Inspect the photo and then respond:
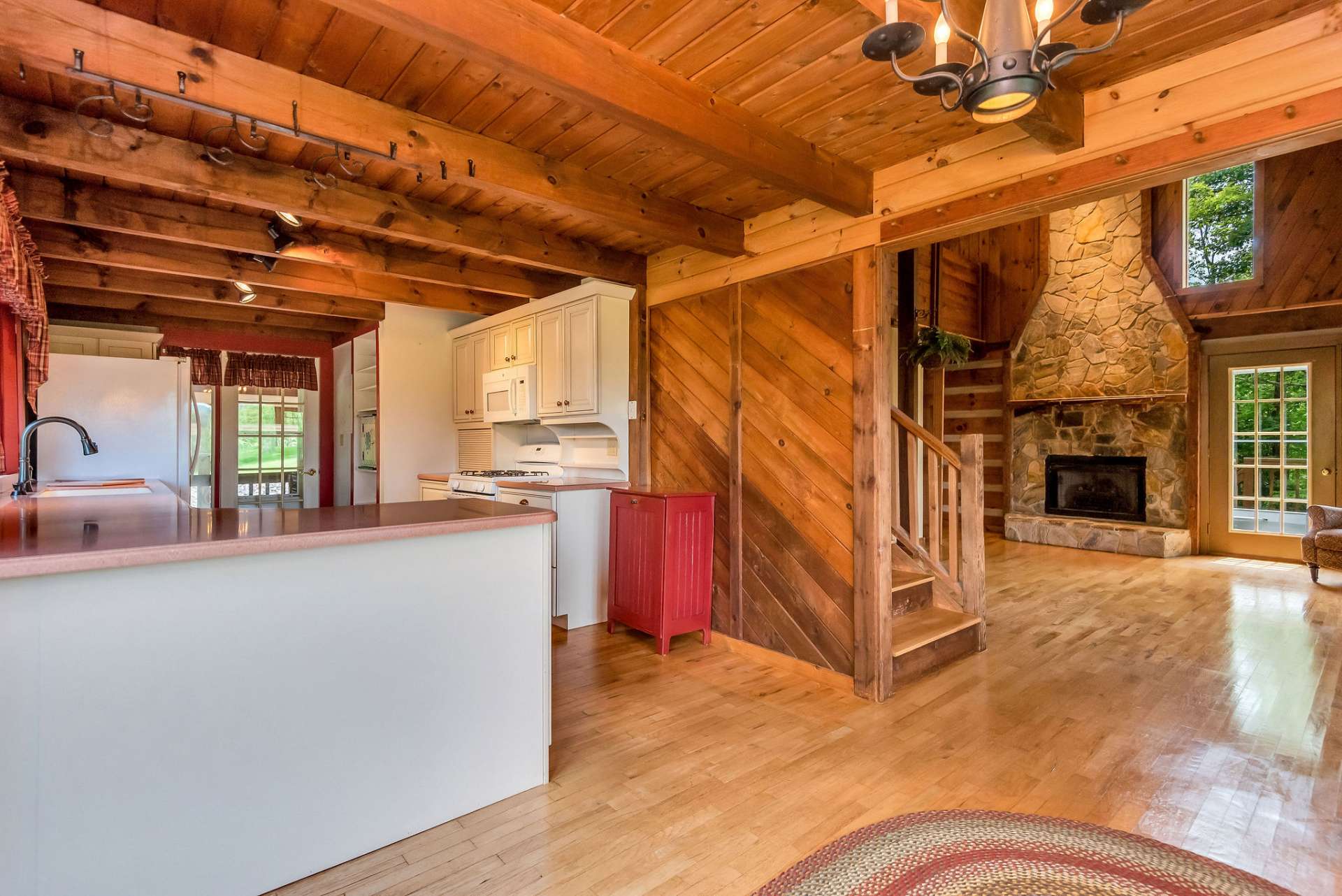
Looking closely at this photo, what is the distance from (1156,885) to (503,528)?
206 cm

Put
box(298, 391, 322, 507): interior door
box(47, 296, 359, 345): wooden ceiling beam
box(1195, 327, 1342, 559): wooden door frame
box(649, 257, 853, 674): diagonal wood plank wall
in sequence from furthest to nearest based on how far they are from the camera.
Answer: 1. box(298, 391, 322, 507): interior door
2. box(1195, 327, 1342, 559): wooden door frame
3. box(47, 296, 359, 345): wooden ceiling beam
4. box(649, 257, 853, 674): diagonal wood plank wall

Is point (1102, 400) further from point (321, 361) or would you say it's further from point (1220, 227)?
point (321, 361)

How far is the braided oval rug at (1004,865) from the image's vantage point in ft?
5.31

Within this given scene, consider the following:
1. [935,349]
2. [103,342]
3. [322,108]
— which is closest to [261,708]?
[322,108]

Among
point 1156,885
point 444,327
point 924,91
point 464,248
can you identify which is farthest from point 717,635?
point 444,327

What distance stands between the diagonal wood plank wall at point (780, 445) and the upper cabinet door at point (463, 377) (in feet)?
7.97

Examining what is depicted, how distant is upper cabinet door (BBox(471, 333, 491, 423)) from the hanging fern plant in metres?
3.89

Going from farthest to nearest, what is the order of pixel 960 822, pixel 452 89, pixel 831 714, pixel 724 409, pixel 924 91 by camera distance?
pixel 724 409
pixel 831 714
pixel 452 89
pixel 960 822
pixel 924 91

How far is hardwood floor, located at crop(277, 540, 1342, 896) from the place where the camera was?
5.80 ft

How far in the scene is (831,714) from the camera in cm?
277

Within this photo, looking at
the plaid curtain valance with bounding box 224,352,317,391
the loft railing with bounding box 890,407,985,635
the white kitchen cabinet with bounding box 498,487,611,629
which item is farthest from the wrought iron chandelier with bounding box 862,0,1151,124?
the plaid curtain valance with bounding box 224,352,317,391

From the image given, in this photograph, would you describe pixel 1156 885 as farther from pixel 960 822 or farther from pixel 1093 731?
pixel 1093 731

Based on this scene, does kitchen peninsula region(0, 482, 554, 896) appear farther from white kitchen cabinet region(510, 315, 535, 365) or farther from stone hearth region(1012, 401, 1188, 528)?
stone hearth region(1012, 401, 1188, 528)

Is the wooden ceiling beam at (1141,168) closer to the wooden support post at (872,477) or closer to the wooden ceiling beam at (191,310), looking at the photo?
the wooden support post at (872,477)
